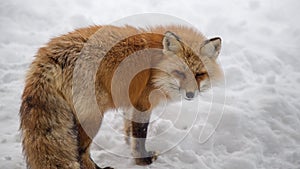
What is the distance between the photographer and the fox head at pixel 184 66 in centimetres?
371

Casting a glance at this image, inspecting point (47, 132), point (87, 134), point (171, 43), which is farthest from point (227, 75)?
point (47, 132)

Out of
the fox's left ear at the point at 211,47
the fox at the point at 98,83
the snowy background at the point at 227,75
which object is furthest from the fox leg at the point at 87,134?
the fox's left ear at the point at 211,47

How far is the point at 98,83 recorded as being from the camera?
3.42 m

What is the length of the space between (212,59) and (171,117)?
4.41 feet

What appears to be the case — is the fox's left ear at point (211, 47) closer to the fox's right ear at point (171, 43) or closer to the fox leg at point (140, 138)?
the fox's right ear at point (171, 43)

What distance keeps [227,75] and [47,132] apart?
3689 millimetres

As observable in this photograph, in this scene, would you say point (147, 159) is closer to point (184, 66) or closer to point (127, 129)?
point (127, 129)

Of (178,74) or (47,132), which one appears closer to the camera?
(47,132)

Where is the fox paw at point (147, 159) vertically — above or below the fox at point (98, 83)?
below

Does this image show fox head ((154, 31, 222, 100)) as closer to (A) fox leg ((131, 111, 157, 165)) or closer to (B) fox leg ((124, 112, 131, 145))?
(A) fox leg ((131, 111, 157, 165))

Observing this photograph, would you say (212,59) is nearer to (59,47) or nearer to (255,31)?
(59,47)

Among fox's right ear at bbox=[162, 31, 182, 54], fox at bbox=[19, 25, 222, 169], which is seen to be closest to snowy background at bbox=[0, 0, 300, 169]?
fox at bbox=[19, 25, 222, 169]

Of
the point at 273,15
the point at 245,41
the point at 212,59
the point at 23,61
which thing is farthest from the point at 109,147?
the point at 273,15

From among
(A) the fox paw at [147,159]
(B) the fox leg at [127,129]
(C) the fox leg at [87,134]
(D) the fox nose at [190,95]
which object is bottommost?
(A) the fox paw at [147,159]
